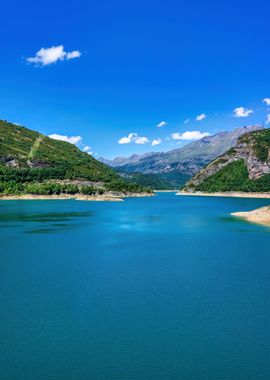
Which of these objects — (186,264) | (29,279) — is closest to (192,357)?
(29,279)

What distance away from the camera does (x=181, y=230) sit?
75.8 metres

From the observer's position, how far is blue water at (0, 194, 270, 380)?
1962 centimetres

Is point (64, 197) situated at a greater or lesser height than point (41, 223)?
greater

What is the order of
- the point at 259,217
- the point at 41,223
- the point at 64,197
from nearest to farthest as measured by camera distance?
the point at 41,223, the point at 259,217, the point at 64,197

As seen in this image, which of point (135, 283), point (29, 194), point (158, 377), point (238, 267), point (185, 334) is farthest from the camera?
point (29, 194)

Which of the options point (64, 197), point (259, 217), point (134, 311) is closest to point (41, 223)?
point (259, 217)

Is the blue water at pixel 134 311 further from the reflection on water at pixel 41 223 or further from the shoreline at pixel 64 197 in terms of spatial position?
the shoreline at pixel 64 197

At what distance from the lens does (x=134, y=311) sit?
1083 inches

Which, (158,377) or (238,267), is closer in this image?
(158,377)

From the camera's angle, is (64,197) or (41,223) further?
(64,197)

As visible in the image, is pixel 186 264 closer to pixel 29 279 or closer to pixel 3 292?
pixel 29 279

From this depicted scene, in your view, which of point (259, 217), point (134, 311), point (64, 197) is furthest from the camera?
point (64, 197)

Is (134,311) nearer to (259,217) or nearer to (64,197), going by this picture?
(259,217)

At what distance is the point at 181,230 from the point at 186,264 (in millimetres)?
31595
